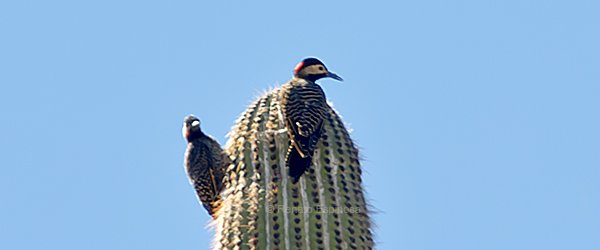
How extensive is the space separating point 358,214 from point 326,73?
2765 millimetres

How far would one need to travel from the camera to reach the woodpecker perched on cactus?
828 centimetres

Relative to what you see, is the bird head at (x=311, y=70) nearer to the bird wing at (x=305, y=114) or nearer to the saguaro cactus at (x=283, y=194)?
the bird wing at (x=305, y=114)

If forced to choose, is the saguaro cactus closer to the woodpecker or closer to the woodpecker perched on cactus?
the woodpecker

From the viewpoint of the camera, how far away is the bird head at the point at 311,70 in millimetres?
9516

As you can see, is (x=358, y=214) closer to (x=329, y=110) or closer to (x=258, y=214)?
(x=258, y=214)

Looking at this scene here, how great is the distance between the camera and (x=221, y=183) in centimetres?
812

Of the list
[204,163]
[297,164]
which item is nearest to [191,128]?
[204,163]

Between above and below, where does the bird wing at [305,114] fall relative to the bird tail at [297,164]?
above

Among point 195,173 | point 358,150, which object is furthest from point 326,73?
point 358,150

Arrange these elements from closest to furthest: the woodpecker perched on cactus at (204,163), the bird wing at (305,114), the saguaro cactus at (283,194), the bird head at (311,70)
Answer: the saguaro cactus at (283,194) → the bird wing at (305,114) → the woodpecker perched on cactus at (204,163) → the bird head at (311,70)

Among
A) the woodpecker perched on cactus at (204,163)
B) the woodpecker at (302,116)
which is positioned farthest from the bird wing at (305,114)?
the woodpecker perched on cactus at (204,163)

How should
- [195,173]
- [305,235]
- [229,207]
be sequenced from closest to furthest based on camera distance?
[305,235] → [229,207] → [195,173]

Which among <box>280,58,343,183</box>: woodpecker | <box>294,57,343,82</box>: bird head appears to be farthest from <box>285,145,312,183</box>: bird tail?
<box>294,57,343,82</box>: bird head

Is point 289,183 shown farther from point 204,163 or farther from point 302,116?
point 204,163
